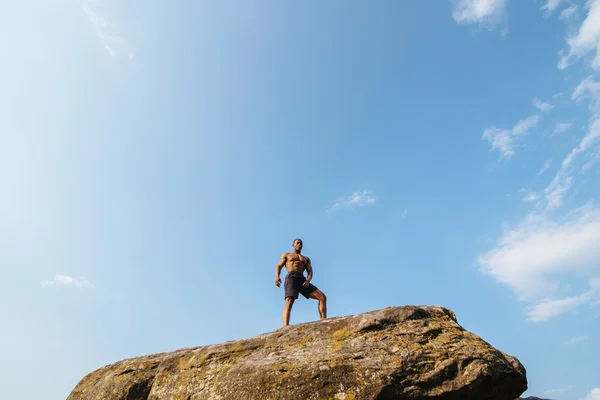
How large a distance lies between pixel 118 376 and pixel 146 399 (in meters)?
0.92

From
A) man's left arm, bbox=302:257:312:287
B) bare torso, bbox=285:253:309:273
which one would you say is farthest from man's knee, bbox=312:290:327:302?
bare torso, bbox=285:253:309:273

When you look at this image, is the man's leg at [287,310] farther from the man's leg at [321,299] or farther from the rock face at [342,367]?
the rock face at [342,367]

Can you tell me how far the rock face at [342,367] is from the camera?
5.79 metres

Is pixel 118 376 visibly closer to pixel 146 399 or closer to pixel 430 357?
pixel 146 399

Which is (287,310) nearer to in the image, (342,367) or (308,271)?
(308,271)

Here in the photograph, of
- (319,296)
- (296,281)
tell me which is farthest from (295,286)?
(319,296)

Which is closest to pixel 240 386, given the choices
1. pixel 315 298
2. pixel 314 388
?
pixel 314 388

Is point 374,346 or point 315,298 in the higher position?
point 315,298

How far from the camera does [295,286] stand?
35.1ft

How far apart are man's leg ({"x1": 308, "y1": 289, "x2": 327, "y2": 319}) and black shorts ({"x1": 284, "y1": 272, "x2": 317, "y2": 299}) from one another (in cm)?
12

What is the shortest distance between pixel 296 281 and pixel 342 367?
4.98m

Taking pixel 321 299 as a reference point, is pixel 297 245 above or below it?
above

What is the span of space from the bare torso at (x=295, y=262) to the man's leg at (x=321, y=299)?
0.80m

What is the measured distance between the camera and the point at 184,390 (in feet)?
21.6
